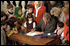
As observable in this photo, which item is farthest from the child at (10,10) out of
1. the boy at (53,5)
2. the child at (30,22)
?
the boy at (53,5)

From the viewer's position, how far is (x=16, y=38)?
395cm

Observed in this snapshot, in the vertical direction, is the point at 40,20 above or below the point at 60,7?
below

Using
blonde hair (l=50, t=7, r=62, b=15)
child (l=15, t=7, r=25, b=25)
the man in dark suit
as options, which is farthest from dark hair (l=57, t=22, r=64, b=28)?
child (l=15, t=7, r=25, b=25)

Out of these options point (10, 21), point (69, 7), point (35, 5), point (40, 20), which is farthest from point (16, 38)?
point (69, 7)

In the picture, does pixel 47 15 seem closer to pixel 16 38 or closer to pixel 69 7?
pixel 69 7

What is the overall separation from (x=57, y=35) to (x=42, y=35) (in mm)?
403

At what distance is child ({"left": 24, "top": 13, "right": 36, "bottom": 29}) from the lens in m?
4.27

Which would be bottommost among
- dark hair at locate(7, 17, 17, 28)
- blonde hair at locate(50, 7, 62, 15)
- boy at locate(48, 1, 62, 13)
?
dark hair at locate(7, 17, 17, 28)

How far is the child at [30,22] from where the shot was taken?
4266mm

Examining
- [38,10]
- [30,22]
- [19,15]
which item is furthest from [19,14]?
[38,10]

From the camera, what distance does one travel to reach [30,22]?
432 centimetres

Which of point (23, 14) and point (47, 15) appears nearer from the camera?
point (47, 15)

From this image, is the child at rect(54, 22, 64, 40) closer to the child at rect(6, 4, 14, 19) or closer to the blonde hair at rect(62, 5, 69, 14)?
the blonde hair at rect(62, 5, 69, 14)

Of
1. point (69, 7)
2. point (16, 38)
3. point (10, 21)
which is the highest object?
point (69, 7)
